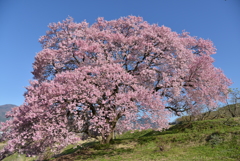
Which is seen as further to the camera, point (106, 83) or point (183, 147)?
point (183, 147)

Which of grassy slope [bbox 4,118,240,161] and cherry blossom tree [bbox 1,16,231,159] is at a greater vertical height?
cherry blossom tree [bbox 1,16,231,159]

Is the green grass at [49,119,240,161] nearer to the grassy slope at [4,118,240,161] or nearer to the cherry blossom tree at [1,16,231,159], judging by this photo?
the grassy slope at [4,118,240,161]

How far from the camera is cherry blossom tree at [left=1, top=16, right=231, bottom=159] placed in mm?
15539

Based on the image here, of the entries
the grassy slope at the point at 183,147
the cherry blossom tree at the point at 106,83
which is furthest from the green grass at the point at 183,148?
the cherry blossom tree at the point at 106,83

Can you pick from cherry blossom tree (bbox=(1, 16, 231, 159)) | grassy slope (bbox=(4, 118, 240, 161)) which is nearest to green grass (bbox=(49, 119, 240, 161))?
grassy slope (bbox=(4, 118, 240, 161))

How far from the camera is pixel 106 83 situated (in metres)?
17.2

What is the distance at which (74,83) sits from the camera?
16062 mm

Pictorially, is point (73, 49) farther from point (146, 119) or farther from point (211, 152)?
point (211, 152)

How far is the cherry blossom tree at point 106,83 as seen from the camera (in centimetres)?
1554

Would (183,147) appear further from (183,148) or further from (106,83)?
(106,83)

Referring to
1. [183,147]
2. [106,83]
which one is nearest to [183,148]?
[183,147]

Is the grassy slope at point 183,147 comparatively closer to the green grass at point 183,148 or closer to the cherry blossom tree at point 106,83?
the green grass at point 183,148

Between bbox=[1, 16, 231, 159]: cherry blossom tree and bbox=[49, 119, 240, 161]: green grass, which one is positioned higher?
bbox=[1, 16, 231, 159]: cherry blossom tree

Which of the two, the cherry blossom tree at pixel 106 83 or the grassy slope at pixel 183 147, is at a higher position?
the cherry blossom tree at pixel 106 83
